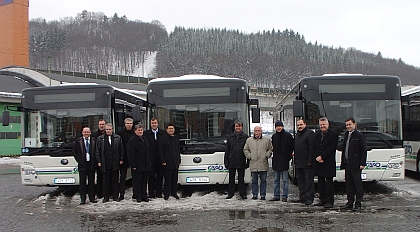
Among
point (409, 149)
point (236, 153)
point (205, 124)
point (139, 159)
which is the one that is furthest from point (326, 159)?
point (409, 149)

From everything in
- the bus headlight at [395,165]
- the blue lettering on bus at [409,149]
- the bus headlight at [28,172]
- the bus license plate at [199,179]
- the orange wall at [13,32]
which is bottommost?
the bus license plate at [199,179]

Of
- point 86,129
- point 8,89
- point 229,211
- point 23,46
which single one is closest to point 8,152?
point 8,89

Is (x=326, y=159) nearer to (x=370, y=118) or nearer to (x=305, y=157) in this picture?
(x=305, y=157)

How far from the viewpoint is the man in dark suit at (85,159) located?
10188 mm

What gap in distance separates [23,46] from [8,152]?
591 inches

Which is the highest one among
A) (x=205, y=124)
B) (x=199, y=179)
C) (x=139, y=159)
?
(x=205, y=124)

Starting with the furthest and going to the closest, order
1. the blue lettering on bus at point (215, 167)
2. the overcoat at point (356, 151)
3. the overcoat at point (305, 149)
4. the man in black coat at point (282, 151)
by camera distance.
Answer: the blue lettering on bus at point (215, 167), the man in black coat at point (282, 151), the overcoat at point (305, 149), the overcoat at point (356, 151)

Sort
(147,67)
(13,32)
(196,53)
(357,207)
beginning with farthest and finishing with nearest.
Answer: (147,67) → (196,53) → (13,32) → (357,207)

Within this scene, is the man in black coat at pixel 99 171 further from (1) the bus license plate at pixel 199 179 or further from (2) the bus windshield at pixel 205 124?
(1) the bus license plate at pixel 199 179

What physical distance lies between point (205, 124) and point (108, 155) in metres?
2.37

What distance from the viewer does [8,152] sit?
28.1 m

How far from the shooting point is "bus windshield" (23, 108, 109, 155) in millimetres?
10883

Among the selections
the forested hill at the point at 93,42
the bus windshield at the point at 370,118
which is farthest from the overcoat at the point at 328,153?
the forested hill at the point at 93,42

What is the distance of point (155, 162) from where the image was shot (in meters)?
10.6
